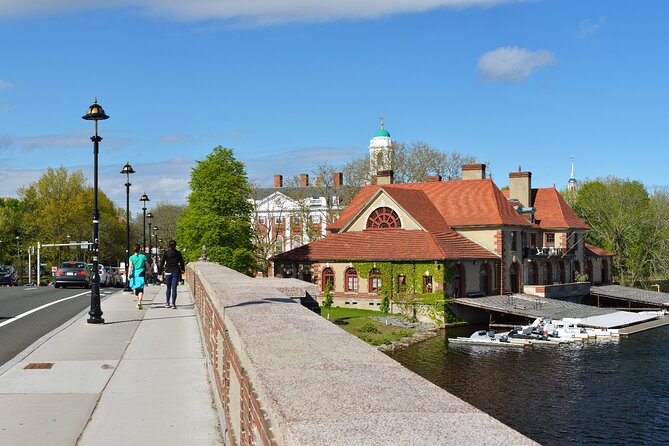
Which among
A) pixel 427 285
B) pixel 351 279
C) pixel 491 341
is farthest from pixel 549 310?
pixel 351 279

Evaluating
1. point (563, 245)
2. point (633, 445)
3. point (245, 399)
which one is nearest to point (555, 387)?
point (633, 445)

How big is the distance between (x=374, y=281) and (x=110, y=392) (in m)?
44.0

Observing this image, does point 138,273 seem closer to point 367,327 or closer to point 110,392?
point 110,392

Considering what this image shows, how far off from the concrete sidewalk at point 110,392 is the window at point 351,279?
37.0m

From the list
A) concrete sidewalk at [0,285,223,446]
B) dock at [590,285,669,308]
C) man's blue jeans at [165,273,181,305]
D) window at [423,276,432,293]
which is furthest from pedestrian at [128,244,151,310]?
dock at [590,285,669,308]

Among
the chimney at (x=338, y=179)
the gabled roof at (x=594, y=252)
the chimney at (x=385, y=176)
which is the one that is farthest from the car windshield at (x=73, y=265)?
the chimney at (x=338, y=179)

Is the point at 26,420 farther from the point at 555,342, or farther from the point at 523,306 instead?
the point at 523,306

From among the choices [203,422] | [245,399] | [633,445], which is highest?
[245,399]

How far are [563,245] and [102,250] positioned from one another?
56.7 meters

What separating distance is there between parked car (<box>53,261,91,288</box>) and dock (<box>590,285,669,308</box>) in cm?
4520

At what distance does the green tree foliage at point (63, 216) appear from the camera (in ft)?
300

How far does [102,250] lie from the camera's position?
9731 cm

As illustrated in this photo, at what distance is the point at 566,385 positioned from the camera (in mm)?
33156

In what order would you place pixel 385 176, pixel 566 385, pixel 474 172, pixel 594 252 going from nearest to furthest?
pixel 566 385
pixel 474 172
pixel 385 176
pixel 594 252
